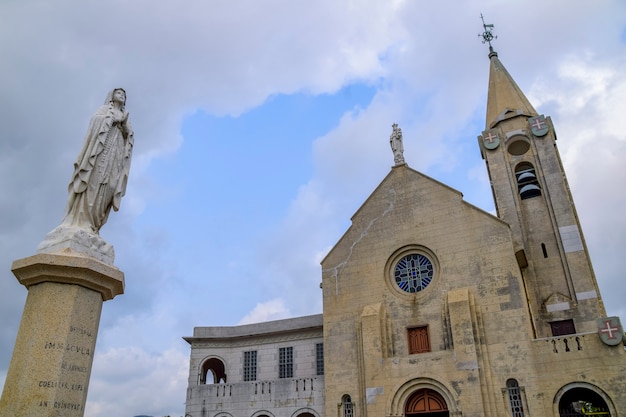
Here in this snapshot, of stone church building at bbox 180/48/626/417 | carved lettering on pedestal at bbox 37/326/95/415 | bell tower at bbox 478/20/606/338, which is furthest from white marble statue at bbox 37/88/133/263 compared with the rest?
bell tower at bbox 478/20/606/338

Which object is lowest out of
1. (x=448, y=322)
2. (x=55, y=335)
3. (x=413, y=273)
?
(x=55, y=335)

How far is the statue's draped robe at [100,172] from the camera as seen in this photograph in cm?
693

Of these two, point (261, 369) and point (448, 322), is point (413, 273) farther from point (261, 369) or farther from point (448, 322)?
point (261, 369)

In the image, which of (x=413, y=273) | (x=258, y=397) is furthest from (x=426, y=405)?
(x=258, y=397)

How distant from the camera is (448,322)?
18.8 m

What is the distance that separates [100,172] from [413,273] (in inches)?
630

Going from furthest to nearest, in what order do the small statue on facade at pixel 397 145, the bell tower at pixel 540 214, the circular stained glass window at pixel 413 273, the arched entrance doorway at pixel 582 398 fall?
the small statue on facade at pixel 397 145 → the bell tower at pixel 540 214 → the circular stained glass window at pixel 413 273 → the arched entrance doorway at pixel 582 398

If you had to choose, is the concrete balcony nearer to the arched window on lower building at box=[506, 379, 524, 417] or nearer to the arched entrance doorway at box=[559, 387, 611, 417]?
the arched window on lower building at box=[506, 379, 524, 417]

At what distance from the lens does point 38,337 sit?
5.90 metres

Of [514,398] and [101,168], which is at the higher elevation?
[101,168]

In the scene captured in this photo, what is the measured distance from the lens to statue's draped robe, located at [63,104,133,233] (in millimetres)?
6930

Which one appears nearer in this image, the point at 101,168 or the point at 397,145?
the point at 101,168

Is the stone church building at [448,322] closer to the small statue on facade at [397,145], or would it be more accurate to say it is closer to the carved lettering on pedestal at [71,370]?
the small statue on facade at [397,145]

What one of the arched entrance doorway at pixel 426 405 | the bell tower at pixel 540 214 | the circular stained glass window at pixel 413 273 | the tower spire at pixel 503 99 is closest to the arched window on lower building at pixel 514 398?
the arched entrance doorway at pixel 426 405
